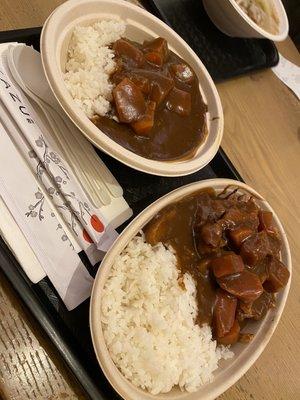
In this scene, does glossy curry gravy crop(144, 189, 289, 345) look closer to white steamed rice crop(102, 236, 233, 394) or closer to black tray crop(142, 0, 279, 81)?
white steamed rice crop(102, 236, 233, 394)

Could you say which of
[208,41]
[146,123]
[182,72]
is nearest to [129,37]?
[182,72]

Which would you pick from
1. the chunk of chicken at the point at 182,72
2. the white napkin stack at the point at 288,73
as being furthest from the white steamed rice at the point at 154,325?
the white napkin stack at the point at 288,73

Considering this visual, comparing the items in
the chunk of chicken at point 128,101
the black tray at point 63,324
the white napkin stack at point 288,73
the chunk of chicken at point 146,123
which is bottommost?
the white napkin stack at point 288,73

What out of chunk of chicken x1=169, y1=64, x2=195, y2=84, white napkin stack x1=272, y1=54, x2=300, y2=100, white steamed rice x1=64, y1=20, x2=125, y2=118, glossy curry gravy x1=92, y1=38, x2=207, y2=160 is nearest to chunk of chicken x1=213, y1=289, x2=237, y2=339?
glossy curry gravy x1=92, y1=38, x2=207, y2=160

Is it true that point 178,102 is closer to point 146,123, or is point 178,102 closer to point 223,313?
point 146,123

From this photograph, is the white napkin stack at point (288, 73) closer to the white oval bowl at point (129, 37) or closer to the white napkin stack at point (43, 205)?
the white oval bowl at point (129, 37)

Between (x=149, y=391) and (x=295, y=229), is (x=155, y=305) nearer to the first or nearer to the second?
(x=149, y=391)
